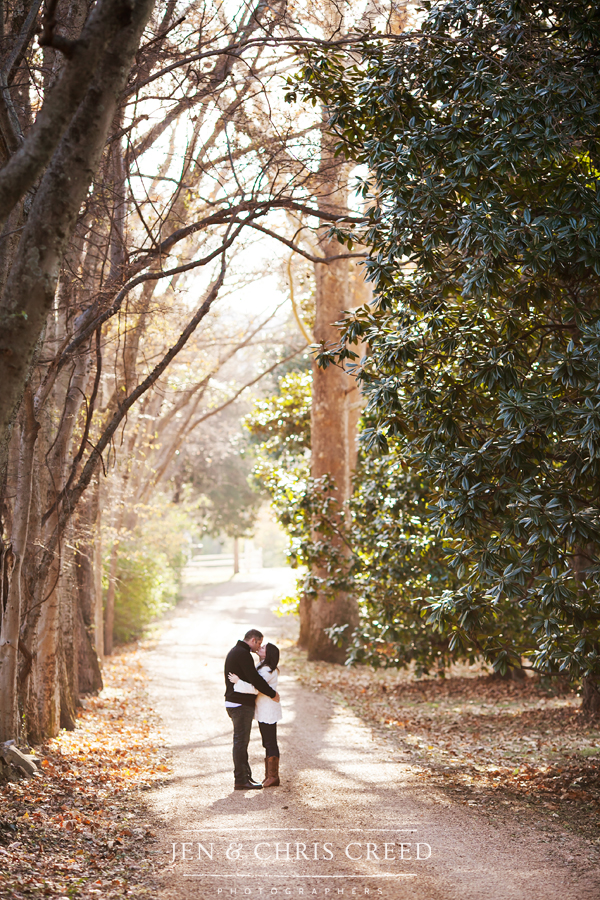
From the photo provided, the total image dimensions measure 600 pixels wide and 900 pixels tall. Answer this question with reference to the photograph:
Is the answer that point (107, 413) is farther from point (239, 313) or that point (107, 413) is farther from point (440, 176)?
point (239, 313)

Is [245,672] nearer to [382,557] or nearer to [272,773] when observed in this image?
[272,773]

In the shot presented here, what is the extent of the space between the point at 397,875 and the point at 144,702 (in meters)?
9.20

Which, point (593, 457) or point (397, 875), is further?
point (593, 457)

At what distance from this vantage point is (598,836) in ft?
19.8

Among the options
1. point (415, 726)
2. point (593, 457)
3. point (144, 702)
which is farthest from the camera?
point (144, 702)

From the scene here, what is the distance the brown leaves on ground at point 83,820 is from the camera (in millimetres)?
5000

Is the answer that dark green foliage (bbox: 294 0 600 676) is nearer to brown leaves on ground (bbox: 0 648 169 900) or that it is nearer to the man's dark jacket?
the man's dark jacket

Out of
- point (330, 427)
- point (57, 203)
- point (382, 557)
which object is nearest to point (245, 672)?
point (382, 557)

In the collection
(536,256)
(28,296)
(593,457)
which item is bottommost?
(593,457)

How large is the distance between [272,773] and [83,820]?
1975 mm

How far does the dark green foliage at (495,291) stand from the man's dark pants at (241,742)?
2.13 metres

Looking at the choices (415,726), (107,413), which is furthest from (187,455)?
(415,726)

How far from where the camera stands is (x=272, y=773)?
25.1 ft

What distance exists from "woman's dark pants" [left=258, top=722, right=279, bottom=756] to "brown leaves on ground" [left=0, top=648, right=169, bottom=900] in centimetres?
126
